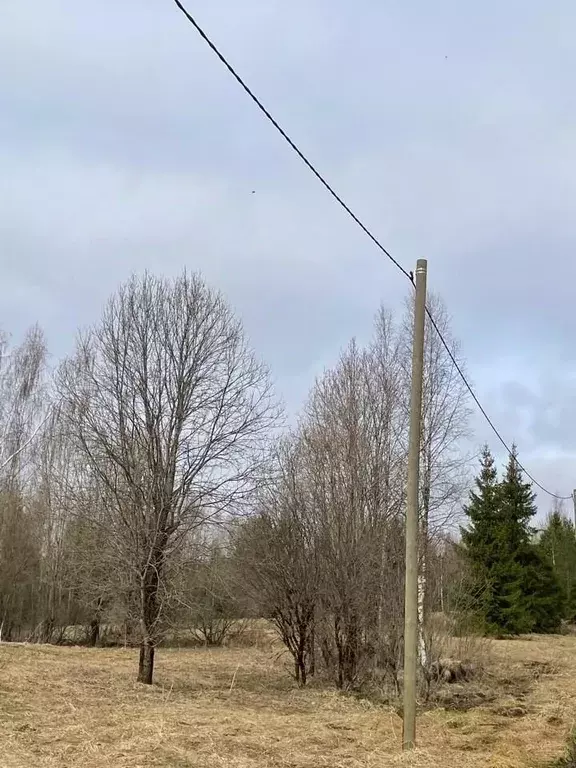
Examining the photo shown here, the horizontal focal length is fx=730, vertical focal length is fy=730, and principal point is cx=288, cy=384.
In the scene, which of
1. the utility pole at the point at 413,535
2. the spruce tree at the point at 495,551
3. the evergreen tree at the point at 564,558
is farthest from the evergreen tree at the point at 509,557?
the utility pole at the point at 413,535

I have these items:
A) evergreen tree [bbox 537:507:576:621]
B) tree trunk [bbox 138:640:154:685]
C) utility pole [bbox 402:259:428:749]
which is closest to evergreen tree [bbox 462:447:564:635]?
evergreen tree [bbox 537:507:576:621]

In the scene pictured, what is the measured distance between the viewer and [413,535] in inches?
302

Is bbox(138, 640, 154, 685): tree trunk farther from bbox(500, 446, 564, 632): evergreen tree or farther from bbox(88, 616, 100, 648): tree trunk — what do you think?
bbox(500, 446, 564, 632): evergreen tree

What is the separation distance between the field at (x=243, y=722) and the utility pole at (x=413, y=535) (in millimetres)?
443

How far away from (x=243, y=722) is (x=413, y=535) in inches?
134

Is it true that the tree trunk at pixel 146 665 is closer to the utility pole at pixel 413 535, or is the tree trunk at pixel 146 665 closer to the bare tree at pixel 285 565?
the bare tree at pixel 285 565

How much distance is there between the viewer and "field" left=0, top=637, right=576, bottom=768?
6934 mm

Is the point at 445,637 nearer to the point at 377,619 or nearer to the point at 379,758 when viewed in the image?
the point at 377,619

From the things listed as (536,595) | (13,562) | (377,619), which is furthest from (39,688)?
(536,595)

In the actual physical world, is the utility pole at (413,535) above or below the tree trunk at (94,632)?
above

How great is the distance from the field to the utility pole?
0.44 meters

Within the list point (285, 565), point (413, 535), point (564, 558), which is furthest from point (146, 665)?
point (564, 558)

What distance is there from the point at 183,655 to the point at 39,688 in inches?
369

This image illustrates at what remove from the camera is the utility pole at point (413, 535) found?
7445 mm
